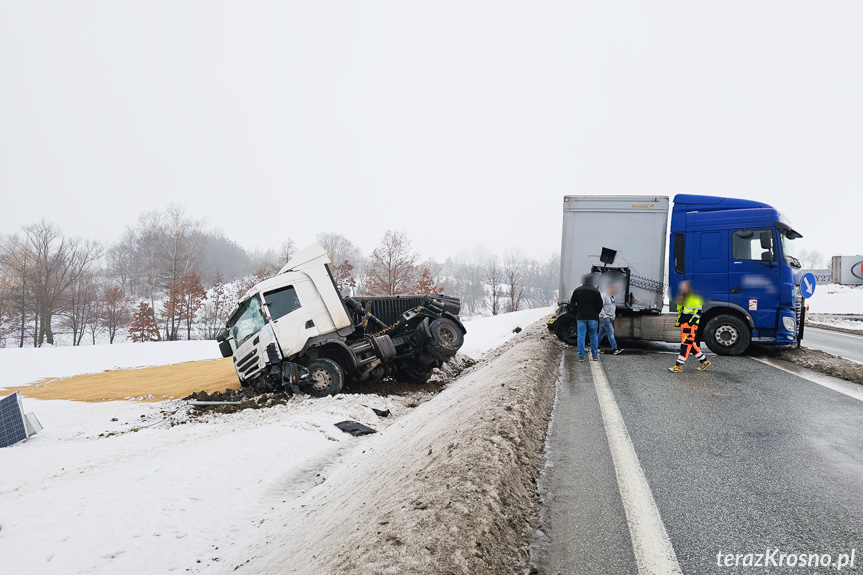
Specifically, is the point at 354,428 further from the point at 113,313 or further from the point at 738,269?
the point at 113,313

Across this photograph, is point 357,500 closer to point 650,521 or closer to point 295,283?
point 650,521

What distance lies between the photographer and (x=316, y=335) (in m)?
10.0

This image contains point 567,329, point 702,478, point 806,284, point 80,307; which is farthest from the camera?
point 80,307

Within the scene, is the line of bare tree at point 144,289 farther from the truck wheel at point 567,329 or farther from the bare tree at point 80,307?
the truck wheel at point 567,329

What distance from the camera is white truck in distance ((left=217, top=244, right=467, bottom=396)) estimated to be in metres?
9.70

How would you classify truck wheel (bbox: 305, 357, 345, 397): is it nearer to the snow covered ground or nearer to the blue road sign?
the blue road sign

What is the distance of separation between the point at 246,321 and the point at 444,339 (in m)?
4.86

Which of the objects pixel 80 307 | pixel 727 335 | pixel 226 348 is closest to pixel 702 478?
pixel 727 335

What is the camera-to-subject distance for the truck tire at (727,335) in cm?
902

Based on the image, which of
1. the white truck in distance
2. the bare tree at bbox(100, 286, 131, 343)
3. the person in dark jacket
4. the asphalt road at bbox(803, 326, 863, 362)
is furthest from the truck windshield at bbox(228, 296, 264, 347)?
the bare tree at bbox(100, 286, 131, 343)

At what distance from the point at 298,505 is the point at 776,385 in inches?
274

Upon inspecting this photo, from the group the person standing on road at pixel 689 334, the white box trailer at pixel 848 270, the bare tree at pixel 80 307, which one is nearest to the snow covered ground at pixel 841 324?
the person standing on road at pixel 689 334

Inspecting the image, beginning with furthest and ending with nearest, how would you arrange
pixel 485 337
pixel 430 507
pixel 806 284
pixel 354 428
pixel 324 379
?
pixel 485 337 → pixel 324 379 → pixel 806 284 → pixel 354 428 → pixel 430 507

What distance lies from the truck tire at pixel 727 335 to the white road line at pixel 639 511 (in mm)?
5735
